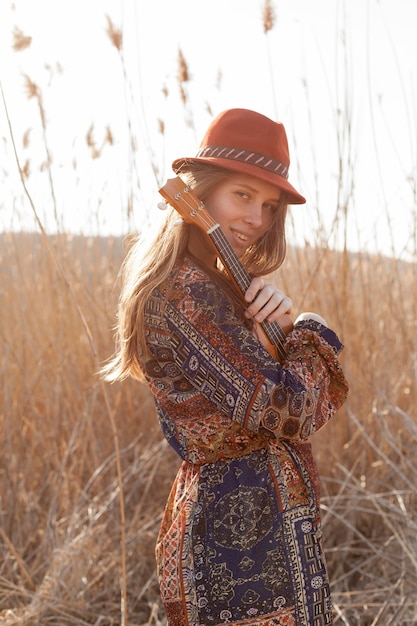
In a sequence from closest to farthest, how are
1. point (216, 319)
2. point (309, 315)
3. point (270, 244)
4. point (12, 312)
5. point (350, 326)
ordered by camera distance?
1. point (216, 319)
2. point (309, 315)
3. point (270, 244)
4. point (350, 326)
5. point (12, 312)

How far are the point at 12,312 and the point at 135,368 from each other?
1851 millimetres

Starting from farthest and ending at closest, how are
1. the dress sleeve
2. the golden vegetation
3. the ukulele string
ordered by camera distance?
the golden vegetation → the ukulele string → the dress sleeve

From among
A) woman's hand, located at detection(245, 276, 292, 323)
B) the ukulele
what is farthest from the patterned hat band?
woman's hand, located at detection(245, 276, 292, 323)

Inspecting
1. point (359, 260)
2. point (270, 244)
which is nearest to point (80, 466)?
point (359, 260)

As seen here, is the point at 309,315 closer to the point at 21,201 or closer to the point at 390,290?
the point at 390,290

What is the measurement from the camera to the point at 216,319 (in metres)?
1.38

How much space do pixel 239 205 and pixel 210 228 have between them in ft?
0.43

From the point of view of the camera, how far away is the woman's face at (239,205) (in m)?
1.53

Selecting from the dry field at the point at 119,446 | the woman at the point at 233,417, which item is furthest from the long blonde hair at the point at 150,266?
the dry field at the point at 119,446

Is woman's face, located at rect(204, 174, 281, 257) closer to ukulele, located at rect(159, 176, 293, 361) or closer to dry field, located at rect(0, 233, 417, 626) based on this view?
ukulele, located at rect(159, 176, 293, 361)

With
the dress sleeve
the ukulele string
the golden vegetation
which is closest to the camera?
the dress sleeve

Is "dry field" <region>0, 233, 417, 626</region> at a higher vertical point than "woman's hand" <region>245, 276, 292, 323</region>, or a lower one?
lower

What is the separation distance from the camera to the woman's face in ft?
5.01

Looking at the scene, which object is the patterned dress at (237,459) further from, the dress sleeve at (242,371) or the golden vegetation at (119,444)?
the golden vegetation at (119,444)
